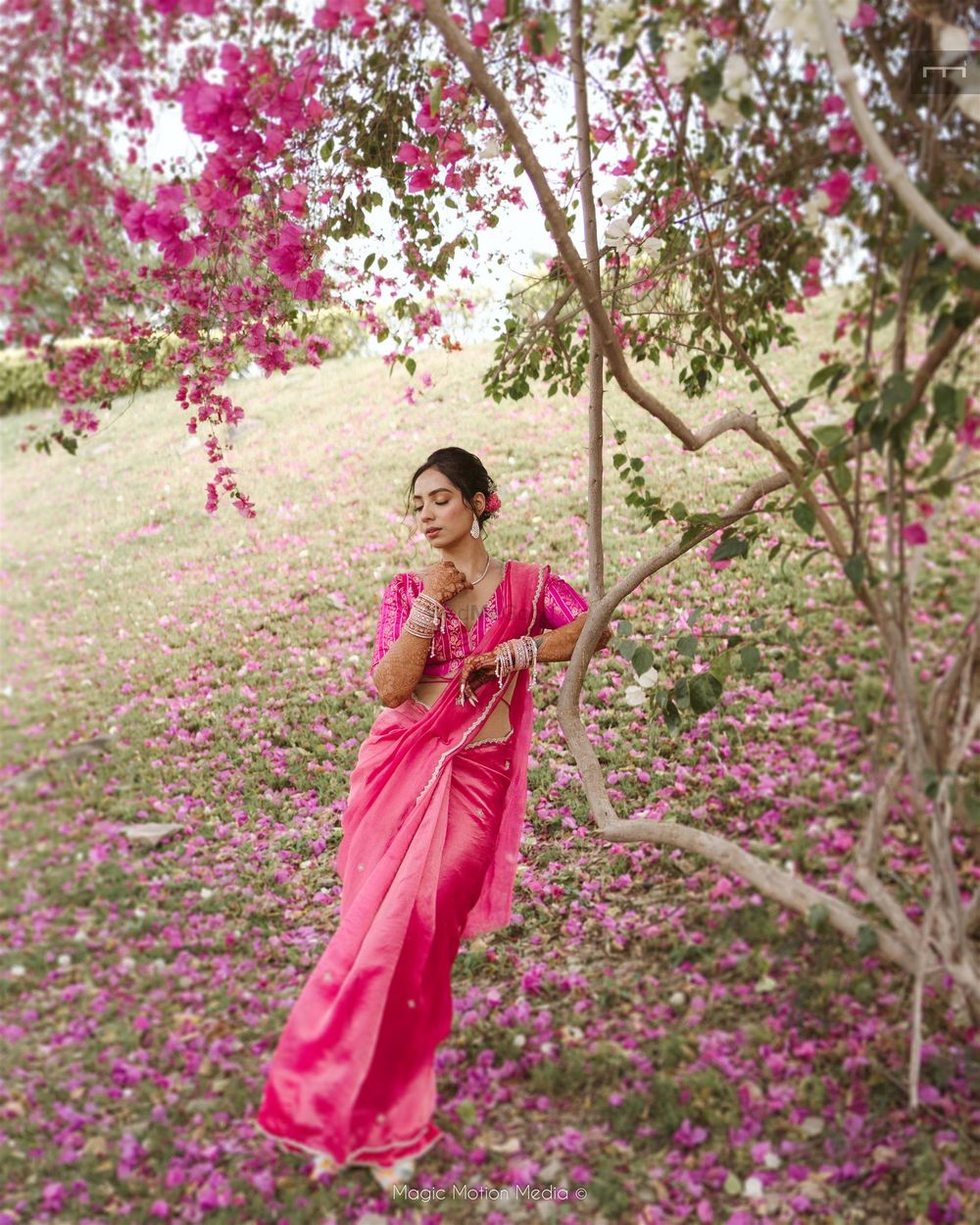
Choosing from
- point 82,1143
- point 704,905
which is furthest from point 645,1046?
point 82,1143

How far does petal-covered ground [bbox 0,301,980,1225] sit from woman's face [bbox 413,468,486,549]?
736mm

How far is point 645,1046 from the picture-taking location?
10.4 feet

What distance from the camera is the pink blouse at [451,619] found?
344 cm

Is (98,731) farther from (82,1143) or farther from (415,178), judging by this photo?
(415,178)

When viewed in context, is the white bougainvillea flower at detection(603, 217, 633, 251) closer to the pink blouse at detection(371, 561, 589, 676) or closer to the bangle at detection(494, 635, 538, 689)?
the pink blouse at detection(371, 561, 589, 676)

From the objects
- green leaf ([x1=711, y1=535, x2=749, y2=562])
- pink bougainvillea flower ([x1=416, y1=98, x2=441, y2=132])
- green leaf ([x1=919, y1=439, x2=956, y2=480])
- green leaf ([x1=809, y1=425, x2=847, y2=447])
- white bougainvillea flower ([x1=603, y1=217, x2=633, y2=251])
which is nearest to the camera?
green leaf ([x1=919, y1=439, x2=956, y2=480])

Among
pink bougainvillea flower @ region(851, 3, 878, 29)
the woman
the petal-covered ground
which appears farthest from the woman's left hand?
pink bougainvillea flower @ region(851, 3, 878, 29)

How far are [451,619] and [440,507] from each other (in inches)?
14.6

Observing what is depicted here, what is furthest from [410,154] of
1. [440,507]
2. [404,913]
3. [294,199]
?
[404,913]

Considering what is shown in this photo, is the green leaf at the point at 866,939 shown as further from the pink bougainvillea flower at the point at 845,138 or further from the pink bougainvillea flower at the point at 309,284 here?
the pink bougainvillea flower at the point at 309,284

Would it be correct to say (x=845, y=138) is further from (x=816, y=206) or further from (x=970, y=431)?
(x=970, y=431)

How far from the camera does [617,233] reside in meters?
3.53

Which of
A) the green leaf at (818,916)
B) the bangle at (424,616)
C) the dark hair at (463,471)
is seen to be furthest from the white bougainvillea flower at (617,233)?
the green leaf at (818,916)

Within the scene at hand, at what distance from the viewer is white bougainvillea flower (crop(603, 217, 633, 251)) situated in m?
3.53
